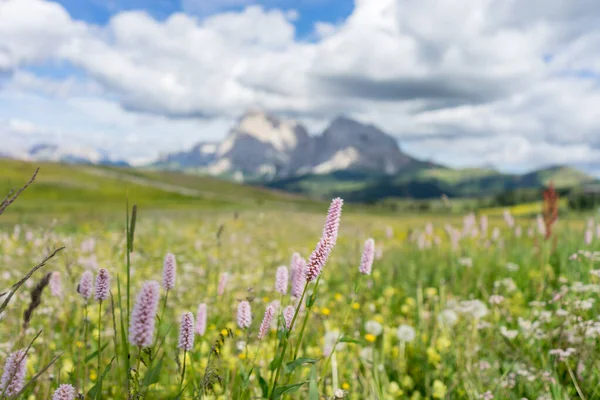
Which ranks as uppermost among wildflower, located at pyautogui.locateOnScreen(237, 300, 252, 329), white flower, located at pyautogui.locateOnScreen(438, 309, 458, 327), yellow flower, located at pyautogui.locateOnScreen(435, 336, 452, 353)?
wildflower, located at pyautogui.locateOnScreen(237, 300, 252, 329)

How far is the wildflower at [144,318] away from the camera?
172 cm

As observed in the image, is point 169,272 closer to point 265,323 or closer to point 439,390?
point 265,323

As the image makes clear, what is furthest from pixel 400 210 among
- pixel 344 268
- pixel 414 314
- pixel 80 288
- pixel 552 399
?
pixel 80 288

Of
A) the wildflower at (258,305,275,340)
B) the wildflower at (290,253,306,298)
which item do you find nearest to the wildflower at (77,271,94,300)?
the wildflower at (258,305,275,340)

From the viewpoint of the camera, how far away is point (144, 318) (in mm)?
1746

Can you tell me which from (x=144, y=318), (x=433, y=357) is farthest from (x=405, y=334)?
(x=144, y=318)

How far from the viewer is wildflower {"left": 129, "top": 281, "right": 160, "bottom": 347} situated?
5.65ft

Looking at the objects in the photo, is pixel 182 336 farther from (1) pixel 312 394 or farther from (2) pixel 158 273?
(2) pixel 158 273

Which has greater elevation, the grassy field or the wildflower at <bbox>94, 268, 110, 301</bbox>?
the wildflower at <bbox>94, 268, 110, 301</bbox>

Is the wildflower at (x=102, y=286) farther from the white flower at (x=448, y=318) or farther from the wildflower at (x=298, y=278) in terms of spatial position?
the white flower at (x=448, y=318)

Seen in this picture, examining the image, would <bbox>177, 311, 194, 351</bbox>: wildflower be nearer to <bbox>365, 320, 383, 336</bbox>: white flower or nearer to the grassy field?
the grassy field

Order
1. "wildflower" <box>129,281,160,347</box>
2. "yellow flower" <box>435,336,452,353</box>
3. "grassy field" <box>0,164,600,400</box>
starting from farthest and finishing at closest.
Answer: "yellow flower" <box>435,336,452,353</box> < "grassy field" <box>0,164,600,400</box> < "wildflower" <box>129,281,160,347</box>

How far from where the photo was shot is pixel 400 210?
10.5 meters

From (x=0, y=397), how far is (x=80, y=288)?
709mm
